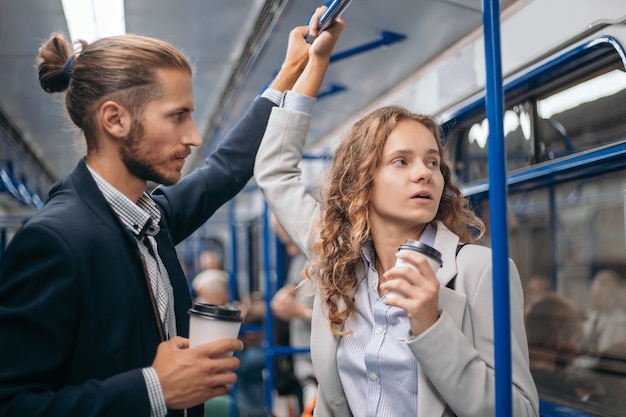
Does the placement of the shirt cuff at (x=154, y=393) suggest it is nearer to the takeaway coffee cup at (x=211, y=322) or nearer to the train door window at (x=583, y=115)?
the takeaway coffee cup at (x=211, y=322)

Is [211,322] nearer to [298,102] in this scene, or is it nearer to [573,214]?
[298,102]

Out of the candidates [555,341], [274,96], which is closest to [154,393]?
[274,96]

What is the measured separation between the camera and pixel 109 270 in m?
1.21

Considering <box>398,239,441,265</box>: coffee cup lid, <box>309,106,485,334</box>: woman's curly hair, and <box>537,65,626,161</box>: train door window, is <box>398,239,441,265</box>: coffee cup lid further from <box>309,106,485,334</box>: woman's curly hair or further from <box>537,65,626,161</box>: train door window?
<box>537,65,626,161</box>: train door window

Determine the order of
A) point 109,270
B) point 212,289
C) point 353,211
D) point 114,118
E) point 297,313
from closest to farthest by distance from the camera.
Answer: point 109,270, point 114,118, point 353,211, point 297,313, point 212,289

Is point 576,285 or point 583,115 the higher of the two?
point 583,115

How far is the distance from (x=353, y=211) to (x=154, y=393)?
Answer: 0.67 m

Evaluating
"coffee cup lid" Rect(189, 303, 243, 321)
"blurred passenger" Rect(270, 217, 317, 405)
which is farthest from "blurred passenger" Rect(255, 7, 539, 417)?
"blurred passenger" Rect(270, 217, 317, 405)

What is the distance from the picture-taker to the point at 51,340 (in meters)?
1.09

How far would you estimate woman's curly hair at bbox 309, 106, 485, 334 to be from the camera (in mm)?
1533

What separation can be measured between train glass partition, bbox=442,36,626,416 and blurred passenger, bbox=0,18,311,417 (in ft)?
4.48

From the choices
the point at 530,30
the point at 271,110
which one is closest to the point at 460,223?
the point at 271,110

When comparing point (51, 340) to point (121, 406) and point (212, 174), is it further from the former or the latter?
point (212, 174)

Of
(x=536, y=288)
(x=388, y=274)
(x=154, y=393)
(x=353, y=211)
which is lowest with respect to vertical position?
(x=154, y=393)
